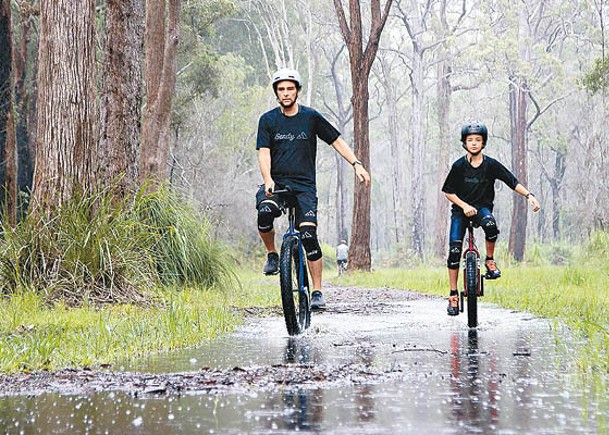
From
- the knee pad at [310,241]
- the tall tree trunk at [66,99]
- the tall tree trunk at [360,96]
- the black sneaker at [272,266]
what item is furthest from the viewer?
the tall tree trunk at [360,96]

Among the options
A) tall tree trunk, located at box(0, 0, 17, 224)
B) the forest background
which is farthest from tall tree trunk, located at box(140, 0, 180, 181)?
tall tree trunk, located at box(0, 0, 17, 224)

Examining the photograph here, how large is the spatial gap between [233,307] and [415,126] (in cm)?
4121

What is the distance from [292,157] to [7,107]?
19.4 m

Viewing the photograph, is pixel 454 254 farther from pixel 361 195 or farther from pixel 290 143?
pixel 361 195

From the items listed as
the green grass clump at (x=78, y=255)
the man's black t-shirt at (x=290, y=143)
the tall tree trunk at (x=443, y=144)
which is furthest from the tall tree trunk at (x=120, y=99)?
the tall tree trunk at (x=443, y=144)

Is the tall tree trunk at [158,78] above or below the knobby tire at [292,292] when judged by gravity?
above

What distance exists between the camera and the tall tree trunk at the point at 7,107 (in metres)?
24.8

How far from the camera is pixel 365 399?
4449mm

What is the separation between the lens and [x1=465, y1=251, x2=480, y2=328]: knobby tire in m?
8.74

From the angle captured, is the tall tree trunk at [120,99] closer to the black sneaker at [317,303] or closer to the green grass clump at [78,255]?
the green grass clump at [78,255]

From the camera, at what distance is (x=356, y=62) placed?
25969mm

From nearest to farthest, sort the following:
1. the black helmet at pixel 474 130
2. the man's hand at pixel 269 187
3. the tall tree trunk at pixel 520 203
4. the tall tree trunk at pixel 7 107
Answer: the man's hand at pixel 269 187 → the black helmet at pixel 474 130 → the tall tree trunk at pixel 7 107 → the tall tree trunk at pixel 520 203

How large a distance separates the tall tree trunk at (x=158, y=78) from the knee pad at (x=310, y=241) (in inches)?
466

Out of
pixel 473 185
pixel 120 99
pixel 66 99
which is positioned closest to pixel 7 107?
pixel 120 99
